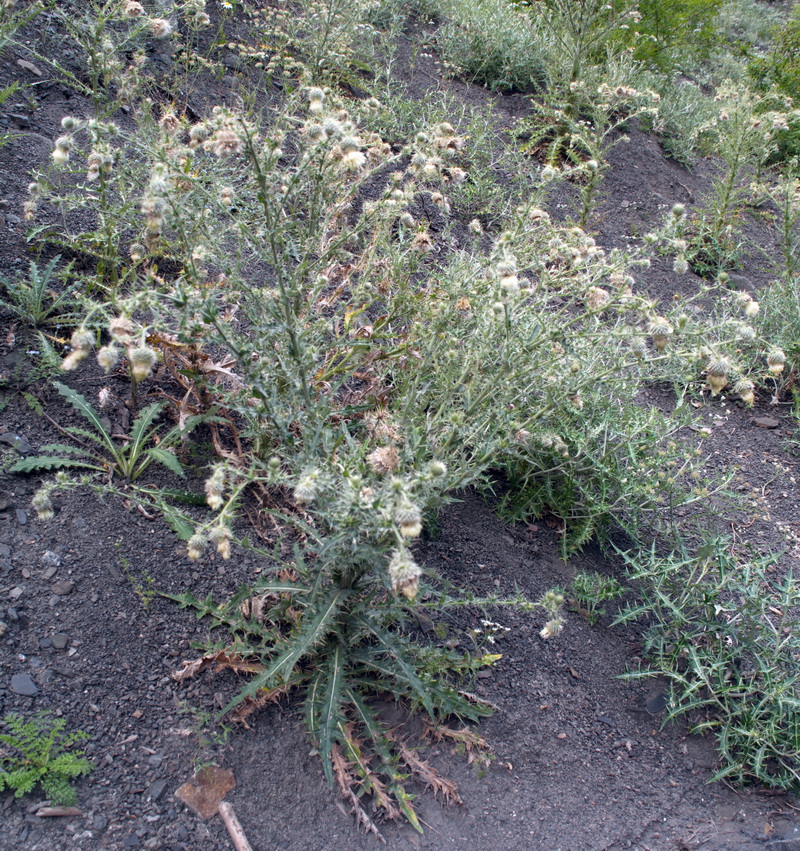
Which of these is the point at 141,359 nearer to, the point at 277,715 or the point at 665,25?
the point at 277,715

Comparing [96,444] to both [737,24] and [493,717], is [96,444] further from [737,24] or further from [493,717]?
[737,24]

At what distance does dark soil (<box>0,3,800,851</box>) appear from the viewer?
2016mm

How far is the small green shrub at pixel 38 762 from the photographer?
187cm

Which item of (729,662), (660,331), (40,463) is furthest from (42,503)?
(729,662)

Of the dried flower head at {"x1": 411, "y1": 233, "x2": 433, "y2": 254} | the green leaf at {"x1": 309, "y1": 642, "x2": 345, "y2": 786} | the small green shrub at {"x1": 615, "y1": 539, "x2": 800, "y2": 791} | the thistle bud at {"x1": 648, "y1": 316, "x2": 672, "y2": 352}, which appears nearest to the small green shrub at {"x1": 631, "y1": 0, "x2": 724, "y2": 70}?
the dried flower head at {"x1": 411, "y1": 233, "x2": 433, "y2": 254}

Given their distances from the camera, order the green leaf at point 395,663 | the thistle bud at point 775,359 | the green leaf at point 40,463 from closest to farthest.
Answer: the green leaf at point 395,663
the thistle bud at point 775,359
the green leaf at point 40,463

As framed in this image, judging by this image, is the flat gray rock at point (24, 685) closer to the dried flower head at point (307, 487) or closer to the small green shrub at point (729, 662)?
the dried flower head at point (307, 487)

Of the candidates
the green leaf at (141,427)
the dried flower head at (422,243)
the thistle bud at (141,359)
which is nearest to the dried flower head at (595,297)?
the dried flower head at (422,243)

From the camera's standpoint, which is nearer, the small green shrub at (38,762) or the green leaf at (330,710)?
the small green shrub at (38,762)

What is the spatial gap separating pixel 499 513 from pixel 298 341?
1402 millimetres

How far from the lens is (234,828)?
1950 millimetres

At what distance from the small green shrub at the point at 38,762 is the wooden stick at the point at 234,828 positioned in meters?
0.42

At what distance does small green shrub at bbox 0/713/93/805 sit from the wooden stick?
0.42 meters

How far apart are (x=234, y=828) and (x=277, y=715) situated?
37 cm
